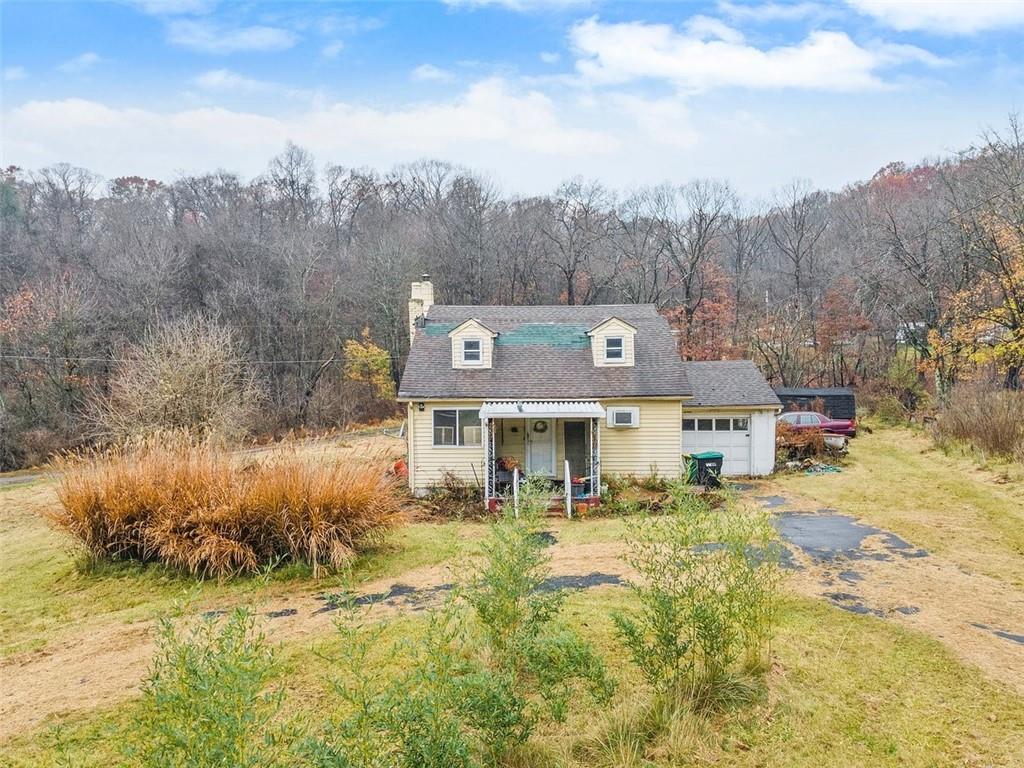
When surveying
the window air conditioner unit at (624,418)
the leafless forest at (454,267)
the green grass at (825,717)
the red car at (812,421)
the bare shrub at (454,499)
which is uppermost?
the leafless forest at (454,267)

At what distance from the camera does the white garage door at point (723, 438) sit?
1680 centimetres

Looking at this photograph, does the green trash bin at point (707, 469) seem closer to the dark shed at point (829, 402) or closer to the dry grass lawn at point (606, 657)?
the dry grass lawn at point (606, 657)

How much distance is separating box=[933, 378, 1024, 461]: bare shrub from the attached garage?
207 inches

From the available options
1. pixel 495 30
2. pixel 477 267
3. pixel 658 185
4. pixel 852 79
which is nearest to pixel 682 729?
pixel 495 30

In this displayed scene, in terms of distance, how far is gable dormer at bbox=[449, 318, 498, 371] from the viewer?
51.8ft

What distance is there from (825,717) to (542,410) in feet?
32.0

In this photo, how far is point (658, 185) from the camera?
37125 millimetres

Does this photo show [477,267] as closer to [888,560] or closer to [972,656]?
[888,560]

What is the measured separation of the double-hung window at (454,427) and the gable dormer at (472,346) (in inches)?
58.3

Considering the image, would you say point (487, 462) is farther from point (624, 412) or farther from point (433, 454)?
point (624, 412)

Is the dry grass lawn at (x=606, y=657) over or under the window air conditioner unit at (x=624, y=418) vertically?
under

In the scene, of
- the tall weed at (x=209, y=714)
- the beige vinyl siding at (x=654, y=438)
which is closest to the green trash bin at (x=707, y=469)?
the beige vinyl siding at (x=654, y=438)

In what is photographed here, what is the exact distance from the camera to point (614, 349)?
1605 centimetres

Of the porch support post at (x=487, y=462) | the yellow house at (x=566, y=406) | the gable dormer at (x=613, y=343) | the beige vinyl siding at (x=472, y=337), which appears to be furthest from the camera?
the gable dormer at (x=613, y=343)
